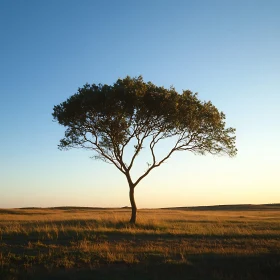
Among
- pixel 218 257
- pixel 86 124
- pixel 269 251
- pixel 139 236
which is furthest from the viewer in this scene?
pixel 86 124

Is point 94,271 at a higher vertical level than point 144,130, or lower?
lower

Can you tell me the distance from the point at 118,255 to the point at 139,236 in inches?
328

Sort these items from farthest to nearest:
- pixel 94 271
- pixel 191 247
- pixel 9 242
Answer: pixel 9 242
pixel 191 247
pixel 94 271

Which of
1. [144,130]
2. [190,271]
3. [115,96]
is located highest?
[115,96]

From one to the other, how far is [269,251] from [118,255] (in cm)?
693

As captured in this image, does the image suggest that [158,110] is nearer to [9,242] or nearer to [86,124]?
[86,124]

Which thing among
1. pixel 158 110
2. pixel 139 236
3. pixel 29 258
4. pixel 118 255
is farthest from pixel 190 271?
pixel 158 110

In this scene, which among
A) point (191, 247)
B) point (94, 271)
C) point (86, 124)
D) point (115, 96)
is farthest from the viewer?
point (86, 124)

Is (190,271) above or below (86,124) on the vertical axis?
below

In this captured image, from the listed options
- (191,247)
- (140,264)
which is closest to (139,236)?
(191,247)

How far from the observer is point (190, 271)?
12.1m

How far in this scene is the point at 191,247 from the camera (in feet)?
55.8

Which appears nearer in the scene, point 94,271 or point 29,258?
point 94,271

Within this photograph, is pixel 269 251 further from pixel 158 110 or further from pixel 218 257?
pixel 158 110
